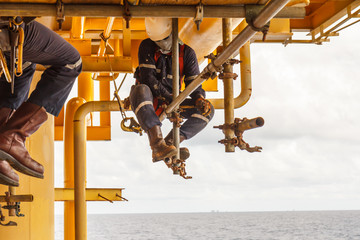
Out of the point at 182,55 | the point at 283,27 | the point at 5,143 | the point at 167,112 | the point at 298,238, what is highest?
the point at 283,27

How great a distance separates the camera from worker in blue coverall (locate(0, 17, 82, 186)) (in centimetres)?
447

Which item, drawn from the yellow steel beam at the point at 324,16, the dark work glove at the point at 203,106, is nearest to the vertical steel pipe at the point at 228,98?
the dark work glove at the point at 203,106

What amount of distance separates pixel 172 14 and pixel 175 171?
2651 mm

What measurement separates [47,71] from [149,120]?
65.8 inches

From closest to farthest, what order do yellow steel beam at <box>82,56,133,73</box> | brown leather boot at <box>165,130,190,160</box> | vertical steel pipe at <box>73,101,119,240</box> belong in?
brown leather boot at <box>165,130,190,160</box> → yellow steel beam at <box>82,56,133,73</box> → vertical steel pipe at <box>73,101,119,240</box>

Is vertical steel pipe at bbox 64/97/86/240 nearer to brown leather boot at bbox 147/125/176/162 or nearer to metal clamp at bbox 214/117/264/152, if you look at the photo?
brown leather boot at bbox 147/125/176/162

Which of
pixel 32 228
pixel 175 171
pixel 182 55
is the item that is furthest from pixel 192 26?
pixel 32 228

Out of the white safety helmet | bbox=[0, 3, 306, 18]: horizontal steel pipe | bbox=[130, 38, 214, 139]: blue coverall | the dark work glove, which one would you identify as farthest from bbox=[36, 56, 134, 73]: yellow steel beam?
bbox=[0, 3, 306, 18]: horizontal steel pipe

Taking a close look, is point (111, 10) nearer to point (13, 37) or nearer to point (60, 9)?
point (60, 9)

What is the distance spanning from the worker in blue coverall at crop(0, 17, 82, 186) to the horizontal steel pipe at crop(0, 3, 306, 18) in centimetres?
65

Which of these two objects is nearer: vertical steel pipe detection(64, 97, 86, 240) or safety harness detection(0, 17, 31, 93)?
safety harness detection(0, 17, 31, 93)

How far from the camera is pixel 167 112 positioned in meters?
6.09

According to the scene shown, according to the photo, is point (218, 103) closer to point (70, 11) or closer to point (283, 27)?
point (283, 27)

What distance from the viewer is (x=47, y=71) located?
15.6ft
